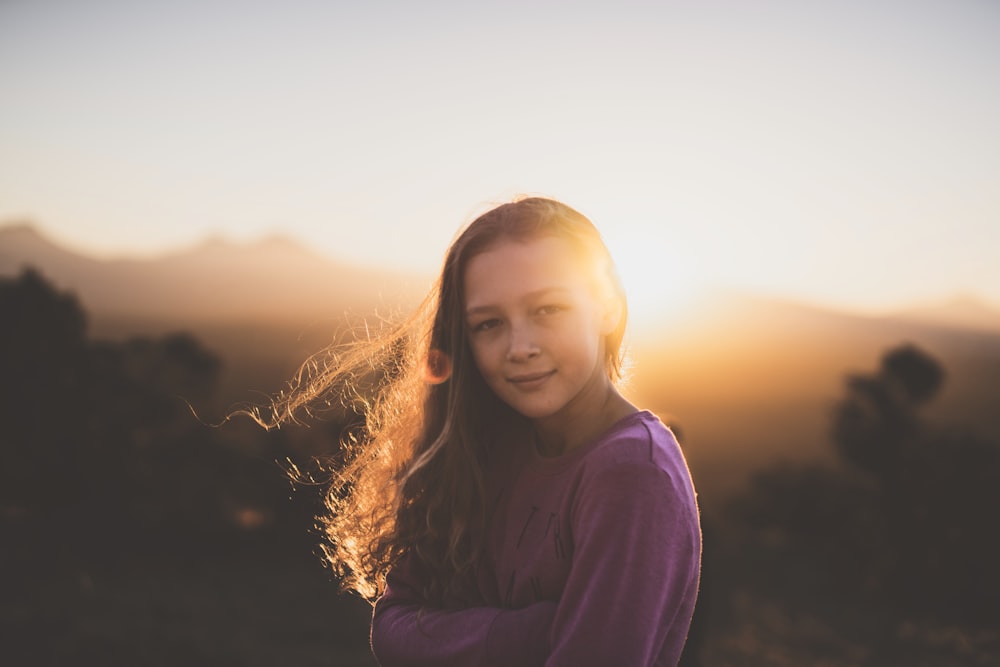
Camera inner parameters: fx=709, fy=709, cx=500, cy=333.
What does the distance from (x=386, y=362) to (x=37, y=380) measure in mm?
15671

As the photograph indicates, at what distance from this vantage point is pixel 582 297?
1962 millimetres

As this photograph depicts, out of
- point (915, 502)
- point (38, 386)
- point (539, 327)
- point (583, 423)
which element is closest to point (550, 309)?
point (539, 327)

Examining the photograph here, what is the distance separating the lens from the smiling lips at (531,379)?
192cm

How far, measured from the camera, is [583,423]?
6.38 feet

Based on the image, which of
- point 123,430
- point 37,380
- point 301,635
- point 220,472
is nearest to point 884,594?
point 301,635

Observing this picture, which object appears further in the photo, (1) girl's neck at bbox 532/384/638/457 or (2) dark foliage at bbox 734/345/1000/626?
(2) dark foliage at bbox 734/345/1000/626

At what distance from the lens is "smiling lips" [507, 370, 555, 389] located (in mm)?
1922

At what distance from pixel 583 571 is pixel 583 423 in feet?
1.51

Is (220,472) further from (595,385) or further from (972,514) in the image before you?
(972,514)

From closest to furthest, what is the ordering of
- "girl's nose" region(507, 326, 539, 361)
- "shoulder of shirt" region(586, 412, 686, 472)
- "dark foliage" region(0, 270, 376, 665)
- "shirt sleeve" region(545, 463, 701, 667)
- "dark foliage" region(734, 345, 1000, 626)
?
"shirt sleeve" region(545, 463, 701, 667) < "shoulder of shirt" region(586, 412, 686, 472) < "girl's nose" region(507, 326, 539, 361) < "dark foliage" region(0, 270, 376, 665) < "dark foliage" region(734, 345, 1000, 626)

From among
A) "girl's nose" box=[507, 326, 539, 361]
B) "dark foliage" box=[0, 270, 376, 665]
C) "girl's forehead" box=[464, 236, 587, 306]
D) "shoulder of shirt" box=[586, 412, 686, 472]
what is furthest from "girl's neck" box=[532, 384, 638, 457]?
"dark foliage" box=[0, 270, 376, 665]

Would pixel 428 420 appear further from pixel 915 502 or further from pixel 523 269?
pixel 915 502

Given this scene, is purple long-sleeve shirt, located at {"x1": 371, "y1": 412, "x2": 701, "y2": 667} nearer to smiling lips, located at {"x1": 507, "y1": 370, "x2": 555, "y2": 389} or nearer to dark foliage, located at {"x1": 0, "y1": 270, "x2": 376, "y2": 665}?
smiling lips, located at {"x1": 507, "y1": 370, "x2": 555, "y2": 389}

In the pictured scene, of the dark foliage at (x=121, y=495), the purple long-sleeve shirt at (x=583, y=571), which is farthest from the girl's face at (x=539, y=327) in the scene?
the dark foliage at (x=121, y=495)
